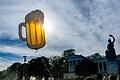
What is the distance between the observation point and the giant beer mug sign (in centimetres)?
370

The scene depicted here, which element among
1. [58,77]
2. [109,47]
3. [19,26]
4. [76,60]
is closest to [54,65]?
[58,77]

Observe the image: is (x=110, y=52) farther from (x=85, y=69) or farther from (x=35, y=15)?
(x=35, y=15)

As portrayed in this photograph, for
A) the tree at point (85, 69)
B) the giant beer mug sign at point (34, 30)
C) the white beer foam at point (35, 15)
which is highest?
the tree at point (85, 69)

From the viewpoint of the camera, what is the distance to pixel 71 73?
71062 millimetres

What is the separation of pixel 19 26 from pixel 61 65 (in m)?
84.5

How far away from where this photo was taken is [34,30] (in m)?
3.71

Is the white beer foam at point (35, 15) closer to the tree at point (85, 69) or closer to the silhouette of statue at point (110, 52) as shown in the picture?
the silhouette of statue at point (110, 52)

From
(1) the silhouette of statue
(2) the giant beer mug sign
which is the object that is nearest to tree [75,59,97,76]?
(1) the silhouette of statue

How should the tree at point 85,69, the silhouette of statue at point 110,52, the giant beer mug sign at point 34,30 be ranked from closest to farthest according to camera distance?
the giant beer mug sign at point 34,30, the silhouette of statue at point 110,52, the tree at point 85,69

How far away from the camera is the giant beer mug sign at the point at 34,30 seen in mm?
3697

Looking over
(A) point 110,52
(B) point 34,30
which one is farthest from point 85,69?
(B) point 34,30

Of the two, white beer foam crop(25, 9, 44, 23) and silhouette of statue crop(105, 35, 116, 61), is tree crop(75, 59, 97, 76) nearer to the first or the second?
silhouette of statue crop(105, 35, 116, 61)

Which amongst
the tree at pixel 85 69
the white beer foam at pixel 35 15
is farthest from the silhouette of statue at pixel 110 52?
the white beer foam at pixel 35 15

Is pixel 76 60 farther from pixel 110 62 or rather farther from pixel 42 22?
pixel 42 22
